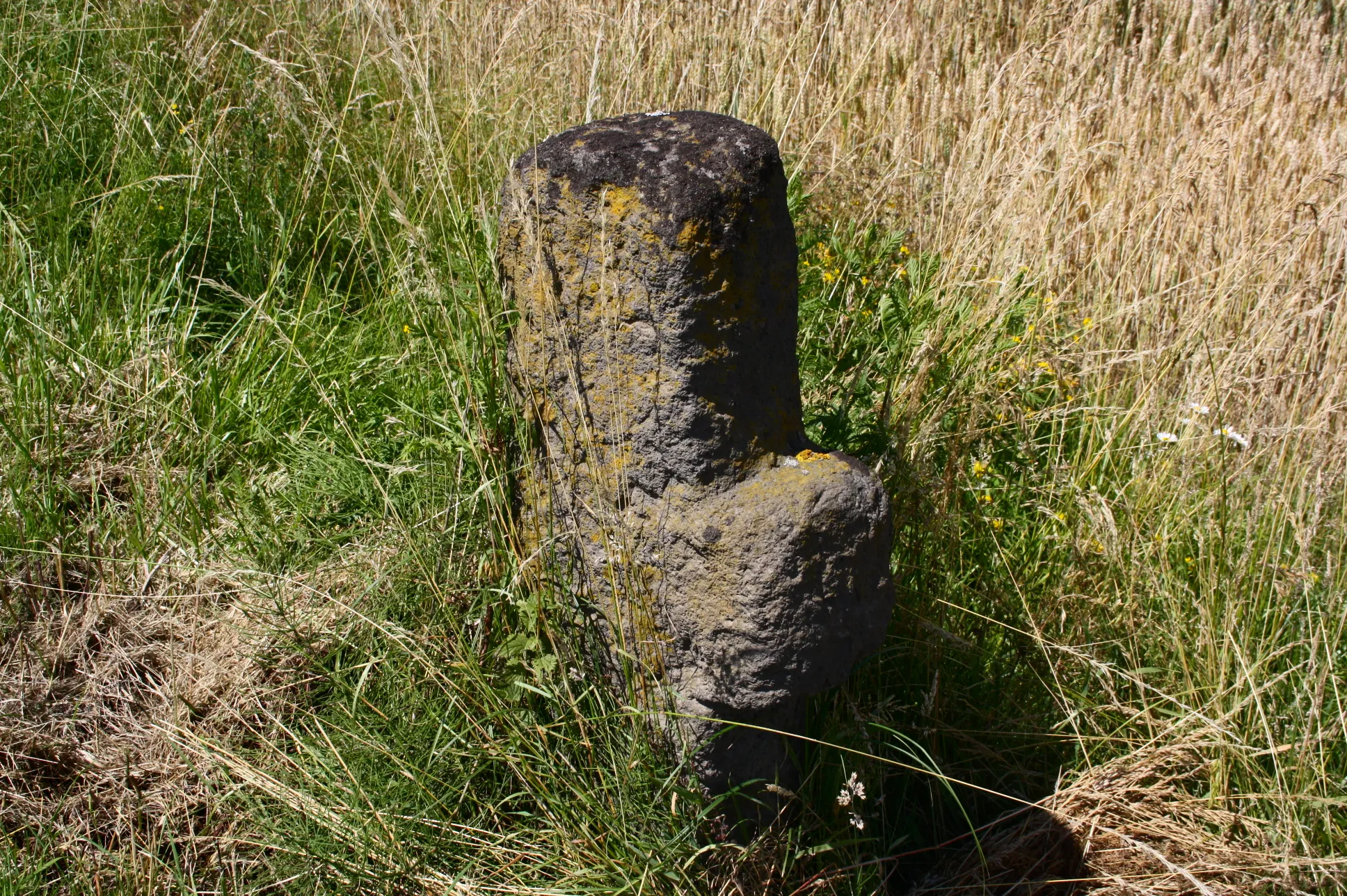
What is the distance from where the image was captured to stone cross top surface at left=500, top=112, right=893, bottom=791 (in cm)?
175

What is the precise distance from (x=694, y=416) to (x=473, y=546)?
0.71m

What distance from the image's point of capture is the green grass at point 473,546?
2.01m

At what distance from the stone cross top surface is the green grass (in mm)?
191

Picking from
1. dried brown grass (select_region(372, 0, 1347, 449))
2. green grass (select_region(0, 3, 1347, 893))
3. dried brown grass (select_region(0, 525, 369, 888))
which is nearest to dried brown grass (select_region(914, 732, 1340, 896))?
green grass (select_region(0, 3, 1347, 893))

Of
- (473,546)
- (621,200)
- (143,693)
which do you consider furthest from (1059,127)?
(143,693)

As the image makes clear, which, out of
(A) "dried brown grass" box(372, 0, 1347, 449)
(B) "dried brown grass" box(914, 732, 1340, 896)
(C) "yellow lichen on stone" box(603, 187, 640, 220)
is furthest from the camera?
(A) "dried brown grass" box(372, 0, 1347, 449)

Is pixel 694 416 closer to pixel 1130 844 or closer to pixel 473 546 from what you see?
pixel 473 546

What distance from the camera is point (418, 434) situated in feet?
8.92

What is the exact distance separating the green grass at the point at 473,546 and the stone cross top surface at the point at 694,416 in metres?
0.19

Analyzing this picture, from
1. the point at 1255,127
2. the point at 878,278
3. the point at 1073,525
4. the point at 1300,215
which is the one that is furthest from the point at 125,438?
the point at 1255,127

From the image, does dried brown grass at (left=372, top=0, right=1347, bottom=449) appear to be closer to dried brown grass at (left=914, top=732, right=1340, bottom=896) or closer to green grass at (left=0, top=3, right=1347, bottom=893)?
green grass at (left=0, top=3, right=1347, bottom=893)

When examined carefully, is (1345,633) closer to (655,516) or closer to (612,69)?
(655,516)

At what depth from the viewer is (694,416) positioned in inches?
71.0

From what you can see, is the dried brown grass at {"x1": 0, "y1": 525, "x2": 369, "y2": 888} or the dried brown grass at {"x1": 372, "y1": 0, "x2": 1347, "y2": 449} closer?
the dried brown grass at {"x1": 0, "y1": 525, "x2": 369, "y2": 888}
